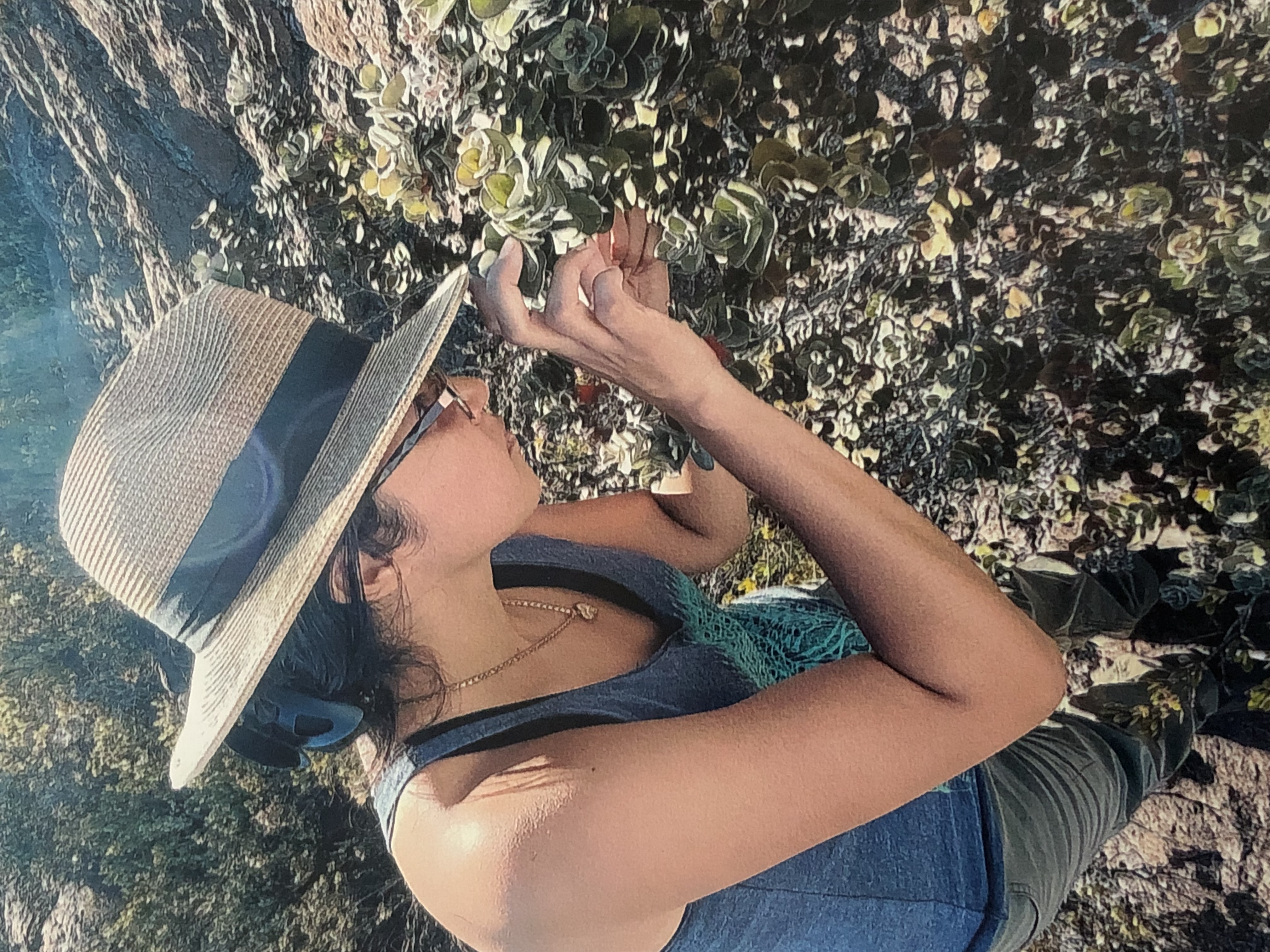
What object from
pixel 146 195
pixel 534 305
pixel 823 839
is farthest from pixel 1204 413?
pixel 146 195

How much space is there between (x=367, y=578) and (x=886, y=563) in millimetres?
501

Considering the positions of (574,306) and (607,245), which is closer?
(574,306)

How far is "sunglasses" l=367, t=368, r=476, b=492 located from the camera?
80 cm

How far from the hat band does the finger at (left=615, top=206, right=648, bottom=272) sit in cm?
32

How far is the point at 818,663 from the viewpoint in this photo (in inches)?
39.0

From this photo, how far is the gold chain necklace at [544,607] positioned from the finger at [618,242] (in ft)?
1.37

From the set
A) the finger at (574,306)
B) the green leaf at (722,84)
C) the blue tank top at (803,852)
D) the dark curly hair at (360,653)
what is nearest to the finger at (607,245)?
the finger at (574,306)

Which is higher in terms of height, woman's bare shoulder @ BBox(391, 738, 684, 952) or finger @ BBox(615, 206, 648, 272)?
finger @ BBox(615, 206, 648, 272)

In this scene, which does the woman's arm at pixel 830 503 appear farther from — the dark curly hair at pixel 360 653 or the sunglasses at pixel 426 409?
the dark curly hair at pixel 360 653

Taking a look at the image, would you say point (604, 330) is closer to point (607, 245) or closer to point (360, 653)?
point (607, 245)

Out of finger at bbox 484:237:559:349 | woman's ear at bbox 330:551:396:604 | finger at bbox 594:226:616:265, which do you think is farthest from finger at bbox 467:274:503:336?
woman's ear at bbox 330:551:396:604

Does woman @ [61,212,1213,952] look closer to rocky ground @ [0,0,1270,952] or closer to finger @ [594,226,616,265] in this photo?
finger @ [594,226,616,265]

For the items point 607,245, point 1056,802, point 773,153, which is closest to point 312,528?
point 607,245

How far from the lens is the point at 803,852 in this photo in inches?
31.7
